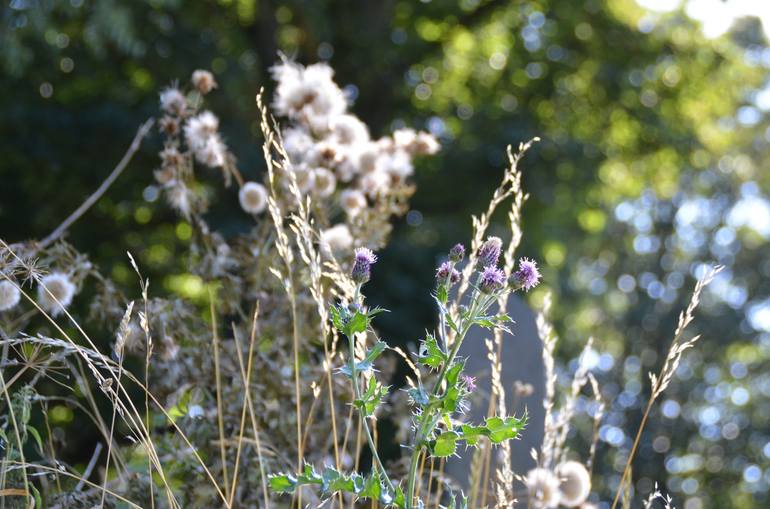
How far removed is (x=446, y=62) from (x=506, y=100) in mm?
957

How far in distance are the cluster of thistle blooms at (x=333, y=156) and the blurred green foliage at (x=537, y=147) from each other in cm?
316

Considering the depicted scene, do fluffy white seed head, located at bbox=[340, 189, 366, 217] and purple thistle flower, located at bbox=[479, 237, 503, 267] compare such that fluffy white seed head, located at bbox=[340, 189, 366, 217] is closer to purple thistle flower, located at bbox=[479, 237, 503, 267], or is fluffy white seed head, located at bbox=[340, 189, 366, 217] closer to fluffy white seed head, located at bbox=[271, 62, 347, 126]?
fluffy white seed head, located at bbox=[271, 62, 347, 126]

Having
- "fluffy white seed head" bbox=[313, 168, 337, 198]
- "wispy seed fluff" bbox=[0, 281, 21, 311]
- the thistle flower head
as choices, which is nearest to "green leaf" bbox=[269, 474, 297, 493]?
"wispy seed fluff" bbox=[0, 281, 21, 311]

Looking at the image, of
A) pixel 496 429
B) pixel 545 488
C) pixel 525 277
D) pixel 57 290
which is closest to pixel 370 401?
pixel 496 429

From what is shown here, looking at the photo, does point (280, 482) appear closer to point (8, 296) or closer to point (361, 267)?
point (361, 267)

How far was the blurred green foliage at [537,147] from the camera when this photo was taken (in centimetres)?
828

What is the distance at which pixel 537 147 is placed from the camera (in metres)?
8.52

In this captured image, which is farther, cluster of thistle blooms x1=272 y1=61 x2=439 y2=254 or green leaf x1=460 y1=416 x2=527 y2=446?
cluster of thistle blooms x1=272 y1=61 x2=439 y2=254

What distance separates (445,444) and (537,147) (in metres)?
7.34

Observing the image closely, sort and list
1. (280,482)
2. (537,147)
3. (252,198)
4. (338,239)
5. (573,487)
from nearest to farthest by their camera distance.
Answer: (280,482) → (573,487) → (338,239) → (252,198) → (537,147)

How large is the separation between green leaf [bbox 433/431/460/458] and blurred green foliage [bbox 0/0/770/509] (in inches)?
194

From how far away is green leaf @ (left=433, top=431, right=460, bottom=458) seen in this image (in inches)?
52.9

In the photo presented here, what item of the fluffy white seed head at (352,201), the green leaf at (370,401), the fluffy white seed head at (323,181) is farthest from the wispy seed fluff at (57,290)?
the green leaf at (370,401)

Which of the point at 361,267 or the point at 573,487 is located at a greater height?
the point at 361,267
